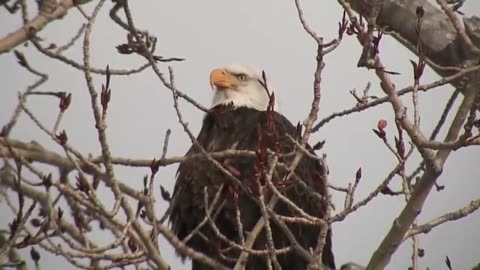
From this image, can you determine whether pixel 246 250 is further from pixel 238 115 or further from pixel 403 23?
pixel 238 115

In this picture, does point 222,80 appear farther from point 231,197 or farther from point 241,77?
point 231,197

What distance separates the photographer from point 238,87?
5277 millimetres

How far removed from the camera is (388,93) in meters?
2.68

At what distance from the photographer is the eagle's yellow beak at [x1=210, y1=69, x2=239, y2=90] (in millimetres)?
5262

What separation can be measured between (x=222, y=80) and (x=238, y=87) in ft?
0.31

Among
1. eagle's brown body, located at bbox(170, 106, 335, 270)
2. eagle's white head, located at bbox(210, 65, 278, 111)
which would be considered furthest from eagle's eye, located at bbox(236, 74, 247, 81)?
eagle's brown body, located at bbox(170, 106, 335, 270)

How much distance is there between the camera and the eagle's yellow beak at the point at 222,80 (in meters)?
5.26

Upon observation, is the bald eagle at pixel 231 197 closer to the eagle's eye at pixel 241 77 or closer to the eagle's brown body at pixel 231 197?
the eagle's brown body at pixel 231 197

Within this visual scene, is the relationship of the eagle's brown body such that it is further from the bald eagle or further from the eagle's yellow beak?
the eagle's yellow beak

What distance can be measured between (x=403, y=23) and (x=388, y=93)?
1261mm

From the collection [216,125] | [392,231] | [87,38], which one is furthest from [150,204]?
[216,125]

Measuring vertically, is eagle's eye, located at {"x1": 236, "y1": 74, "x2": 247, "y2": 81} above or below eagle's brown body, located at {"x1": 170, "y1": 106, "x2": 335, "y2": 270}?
above

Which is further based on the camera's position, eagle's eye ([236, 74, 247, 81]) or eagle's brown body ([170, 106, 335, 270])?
eagle's eye ([236, 74, 247, 81])

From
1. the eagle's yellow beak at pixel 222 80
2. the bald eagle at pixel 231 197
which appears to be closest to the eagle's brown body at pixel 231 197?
the bald eagle at pixel 231 197
